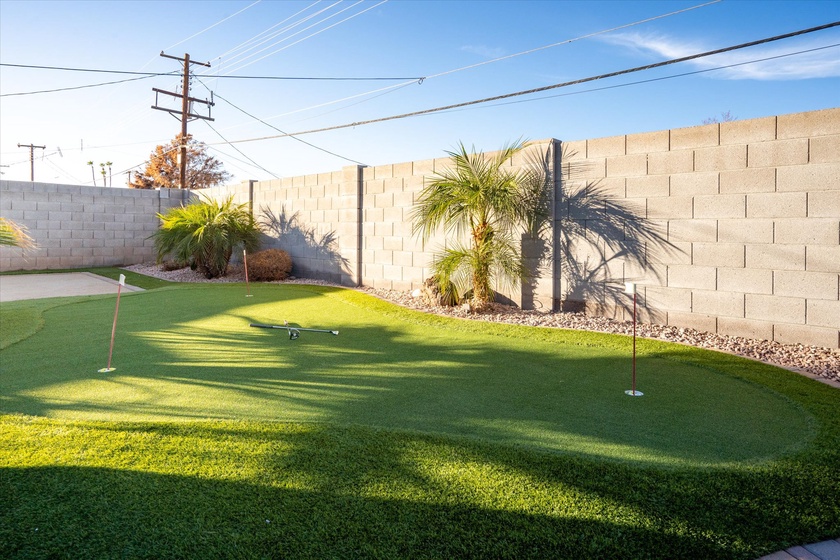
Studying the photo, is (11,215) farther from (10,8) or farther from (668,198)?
(668,198)

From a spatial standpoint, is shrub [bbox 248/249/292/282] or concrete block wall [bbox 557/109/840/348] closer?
concrete block wall [bbox 557/109/840/348]

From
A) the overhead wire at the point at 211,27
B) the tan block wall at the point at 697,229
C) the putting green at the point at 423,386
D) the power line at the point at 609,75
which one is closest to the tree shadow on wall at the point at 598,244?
the tan block wall at the point at 697,229

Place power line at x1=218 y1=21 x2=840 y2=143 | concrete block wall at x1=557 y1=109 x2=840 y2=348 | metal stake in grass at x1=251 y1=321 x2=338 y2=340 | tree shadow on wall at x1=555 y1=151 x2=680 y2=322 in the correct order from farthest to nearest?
tree shadow on wall at x1=555 y1=151 x2=680 y2=322 < power line at x1=218 y1=21 x2=840 y2=143 < metal stake in grass at x1=251 y1=321 x2=338 y2=340 < concrete block wall at x1=557 y1=109 x2=840 y2=348

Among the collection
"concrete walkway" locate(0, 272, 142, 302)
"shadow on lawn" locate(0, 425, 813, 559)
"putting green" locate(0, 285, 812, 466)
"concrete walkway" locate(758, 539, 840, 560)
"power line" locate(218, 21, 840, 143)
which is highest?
"power line" locate(218, 21, 840, 143)

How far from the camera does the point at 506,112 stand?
12.6 metres

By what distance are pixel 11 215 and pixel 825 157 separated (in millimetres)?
18254

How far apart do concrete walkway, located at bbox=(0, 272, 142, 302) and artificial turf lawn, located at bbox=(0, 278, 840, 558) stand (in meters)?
6.42

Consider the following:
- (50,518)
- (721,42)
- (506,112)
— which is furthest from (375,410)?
(506,112)

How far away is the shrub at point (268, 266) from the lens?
39.3ft

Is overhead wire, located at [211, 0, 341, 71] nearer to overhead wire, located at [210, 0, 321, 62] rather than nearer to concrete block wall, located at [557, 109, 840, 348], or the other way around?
overhead wire, located at [210, 0, 321, 62]

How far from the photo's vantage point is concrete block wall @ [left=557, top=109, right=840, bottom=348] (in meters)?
5.35

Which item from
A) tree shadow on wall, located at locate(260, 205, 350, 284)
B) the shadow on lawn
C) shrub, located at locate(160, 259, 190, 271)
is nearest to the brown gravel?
tree shadow on wall, located at locate(260, 205, 350, 284)

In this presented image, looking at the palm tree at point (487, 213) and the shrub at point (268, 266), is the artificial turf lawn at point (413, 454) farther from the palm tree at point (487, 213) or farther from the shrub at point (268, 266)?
the shrub at point (268, 266)

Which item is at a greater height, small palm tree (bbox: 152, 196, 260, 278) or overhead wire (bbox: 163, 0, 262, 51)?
overhead wire (bbox: 163, 0, 262, 51)
